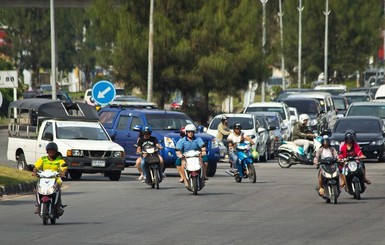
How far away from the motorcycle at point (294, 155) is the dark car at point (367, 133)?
121cm

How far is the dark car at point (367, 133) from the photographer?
40.5 metres

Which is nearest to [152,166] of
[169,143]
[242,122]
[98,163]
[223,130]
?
[98,163]

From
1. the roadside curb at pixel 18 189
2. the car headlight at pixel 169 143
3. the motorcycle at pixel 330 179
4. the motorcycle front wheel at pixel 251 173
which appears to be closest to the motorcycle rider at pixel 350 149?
the motorcycle at pixel 330 179

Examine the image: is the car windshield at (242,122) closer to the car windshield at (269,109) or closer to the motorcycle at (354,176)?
the car windshield at (269,109)

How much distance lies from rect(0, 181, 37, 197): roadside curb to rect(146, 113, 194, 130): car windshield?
671 cm

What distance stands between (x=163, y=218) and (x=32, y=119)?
51.0 ft

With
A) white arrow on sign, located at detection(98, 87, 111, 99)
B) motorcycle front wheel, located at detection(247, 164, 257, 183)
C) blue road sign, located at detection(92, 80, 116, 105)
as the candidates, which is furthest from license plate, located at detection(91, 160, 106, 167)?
white arrow on sign, located at detection(98, 87, 111, 99)

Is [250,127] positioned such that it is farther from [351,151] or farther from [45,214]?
[45,214]

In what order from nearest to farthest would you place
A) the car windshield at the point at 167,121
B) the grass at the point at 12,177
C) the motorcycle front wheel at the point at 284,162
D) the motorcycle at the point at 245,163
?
the grass at the point at 12,177 < the motorcycle at the point at 245,163 < the car windshield at the point at 167,121 < the motorcycle front wheel at the point at 284,162

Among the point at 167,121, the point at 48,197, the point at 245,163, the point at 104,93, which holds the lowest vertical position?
the point at 245,163

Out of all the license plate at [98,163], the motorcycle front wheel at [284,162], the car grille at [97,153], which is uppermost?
the car grille at [97,153]

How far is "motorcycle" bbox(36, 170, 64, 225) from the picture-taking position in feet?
64.0

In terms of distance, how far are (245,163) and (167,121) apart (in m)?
4.22

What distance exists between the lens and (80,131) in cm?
3212
